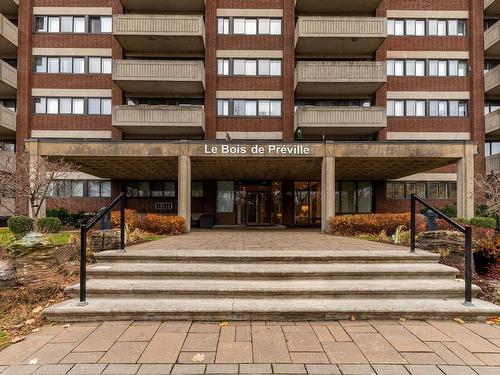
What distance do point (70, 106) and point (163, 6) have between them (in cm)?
929

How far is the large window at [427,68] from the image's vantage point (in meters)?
21.2

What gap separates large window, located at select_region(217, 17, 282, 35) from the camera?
20984 millimetres

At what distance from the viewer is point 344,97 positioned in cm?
2120

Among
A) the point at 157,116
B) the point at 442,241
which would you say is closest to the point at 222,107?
the point at 157,116

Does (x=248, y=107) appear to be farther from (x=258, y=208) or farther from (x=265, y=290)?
(x=265, y=290)

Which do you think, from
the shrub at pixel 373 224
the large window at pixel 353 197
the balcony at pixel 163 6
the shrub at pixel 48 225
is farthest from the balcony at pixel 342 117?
the shrub at pixel 48 225

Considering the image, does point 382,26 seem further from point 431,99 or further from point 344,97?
point 431,99

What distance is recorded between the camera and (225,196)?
69.2ft

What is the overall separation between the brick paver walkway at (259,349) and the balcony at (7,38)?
78.3 feet

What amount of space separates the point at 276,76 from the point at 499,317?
62.7 ft

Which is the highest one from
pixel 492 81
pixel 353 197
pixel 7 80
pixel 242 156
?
pixel 492 81

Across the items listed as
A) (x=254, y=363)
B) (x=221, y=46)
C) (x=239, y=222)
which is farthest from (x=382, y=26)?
(x=254, y=363)

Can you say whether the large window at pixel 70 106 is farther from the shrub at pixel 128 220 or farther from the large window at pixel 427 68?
the large window at pixel 427 68

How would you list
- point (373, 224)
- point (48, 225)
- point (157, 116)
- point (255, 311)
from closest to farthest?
point (255, 311), point (373, 224), point (48, 225), point (157, 116)
